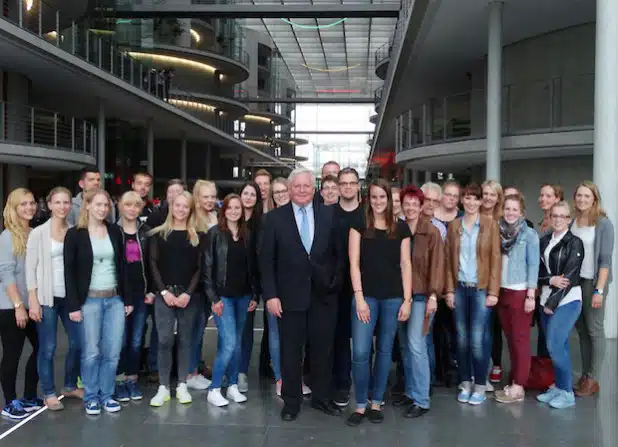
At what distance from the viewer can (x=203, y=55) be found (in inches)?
1547

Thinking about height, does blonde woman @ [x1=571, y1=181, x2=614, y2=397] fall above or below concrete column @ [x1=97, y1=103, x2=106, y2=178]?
below

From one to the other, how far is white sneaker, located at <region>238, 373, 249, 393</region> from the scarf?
2793mm

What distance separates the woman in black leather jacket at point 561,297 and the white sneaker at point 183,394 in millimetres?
3265

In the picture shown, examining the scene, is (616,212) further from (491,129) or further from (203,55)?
(203,55)

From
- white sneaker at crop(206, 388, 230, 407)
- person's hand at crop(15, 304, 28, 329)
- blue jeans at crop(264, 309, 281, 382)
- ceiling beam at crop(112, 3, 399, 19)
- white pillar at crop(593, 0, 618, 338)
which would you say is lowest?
white sneaker at crop(206, 388, 230, 407)

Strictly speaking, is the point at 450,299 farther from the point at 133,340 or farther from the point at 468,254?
the point at 133,340

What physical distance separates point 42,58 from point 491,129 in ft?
38.7

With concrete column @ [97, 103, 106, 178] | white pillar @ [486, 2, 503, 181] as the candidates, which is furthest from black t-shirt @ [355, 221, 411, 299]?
concrete column @ [97, 103, 106, 178]

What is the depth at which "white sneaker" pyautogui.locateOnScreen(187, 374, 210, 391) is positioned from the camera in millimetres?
6092

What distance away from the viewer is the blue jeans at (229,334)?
Result: 5574 mm

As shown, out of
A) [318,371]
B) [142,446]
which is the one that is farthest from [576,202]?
[142,446]

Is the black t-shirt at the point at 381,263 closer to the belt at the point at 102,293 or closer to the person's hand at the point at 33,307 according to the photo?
the belt at the point at 102,293

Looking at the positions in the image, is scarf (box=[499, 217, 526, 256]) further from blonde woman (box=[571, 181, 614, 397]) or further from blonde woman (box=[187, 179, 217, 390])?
blonde woman (box=[187, 179, 217, 390])

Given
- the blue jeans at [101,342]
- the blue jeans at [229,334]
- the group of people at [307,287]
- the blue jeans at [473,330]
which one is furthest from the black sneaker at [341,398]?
the blue jeans at [101,342]
